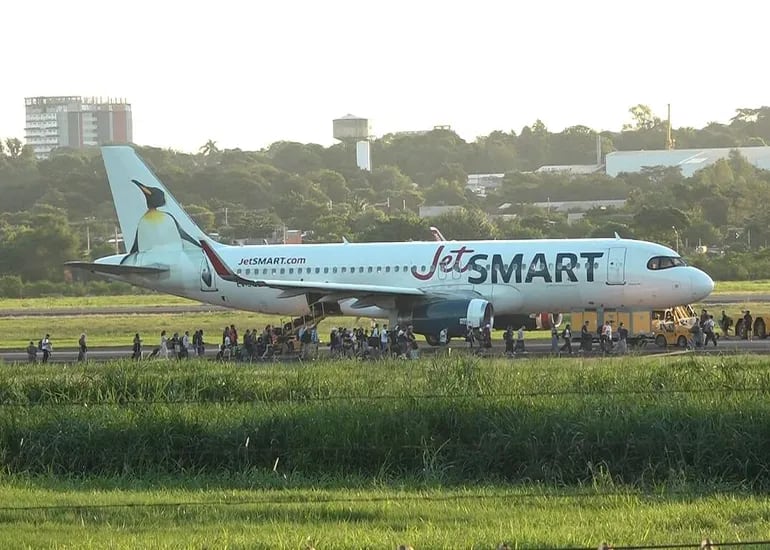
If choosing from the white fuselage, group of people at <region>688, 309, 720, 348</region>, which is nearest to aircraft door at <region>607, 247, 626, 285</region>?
the white fuselage

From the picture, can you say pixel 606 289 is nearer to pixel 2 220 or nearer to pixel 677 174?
pixel 2 220

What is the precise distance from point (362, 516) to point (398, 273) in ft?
110

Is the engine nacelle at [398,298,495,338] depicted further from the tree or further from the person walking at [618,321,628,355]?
the tree

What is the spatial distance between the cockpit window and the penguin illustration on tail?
18200 mm

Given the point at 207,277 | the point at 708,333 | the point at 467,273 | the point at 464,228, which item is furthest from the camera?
the point at 464,228

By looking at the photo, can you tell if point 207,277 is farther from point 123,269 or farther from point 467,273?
point 467,273

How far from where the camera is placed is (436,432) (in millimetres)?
22484

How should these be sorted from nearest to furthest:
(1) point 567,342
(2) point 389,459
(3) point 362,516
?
(3) point 362,516 → (2) point 389,459 → (1) point 567,342

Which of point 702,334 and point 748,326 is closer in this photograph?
point 702,334

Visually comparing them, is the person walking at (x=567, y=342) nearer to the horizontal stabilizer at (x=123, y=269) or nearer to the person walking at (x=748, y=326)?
the person walking at (x=748, y=326)

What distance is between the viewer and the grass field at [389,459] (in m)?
16.9

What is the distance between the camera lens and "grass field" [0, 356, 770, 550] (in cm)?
1688

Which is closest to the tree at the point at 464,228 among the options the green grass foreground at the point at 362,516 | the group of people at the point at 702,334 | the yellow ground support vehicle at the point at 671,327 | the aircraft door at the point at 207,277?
the aircraft door at the point at 207,277

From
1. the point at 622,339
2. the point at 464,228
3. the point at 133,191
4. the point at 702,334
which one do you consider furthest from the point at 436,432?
the point at 464,228
